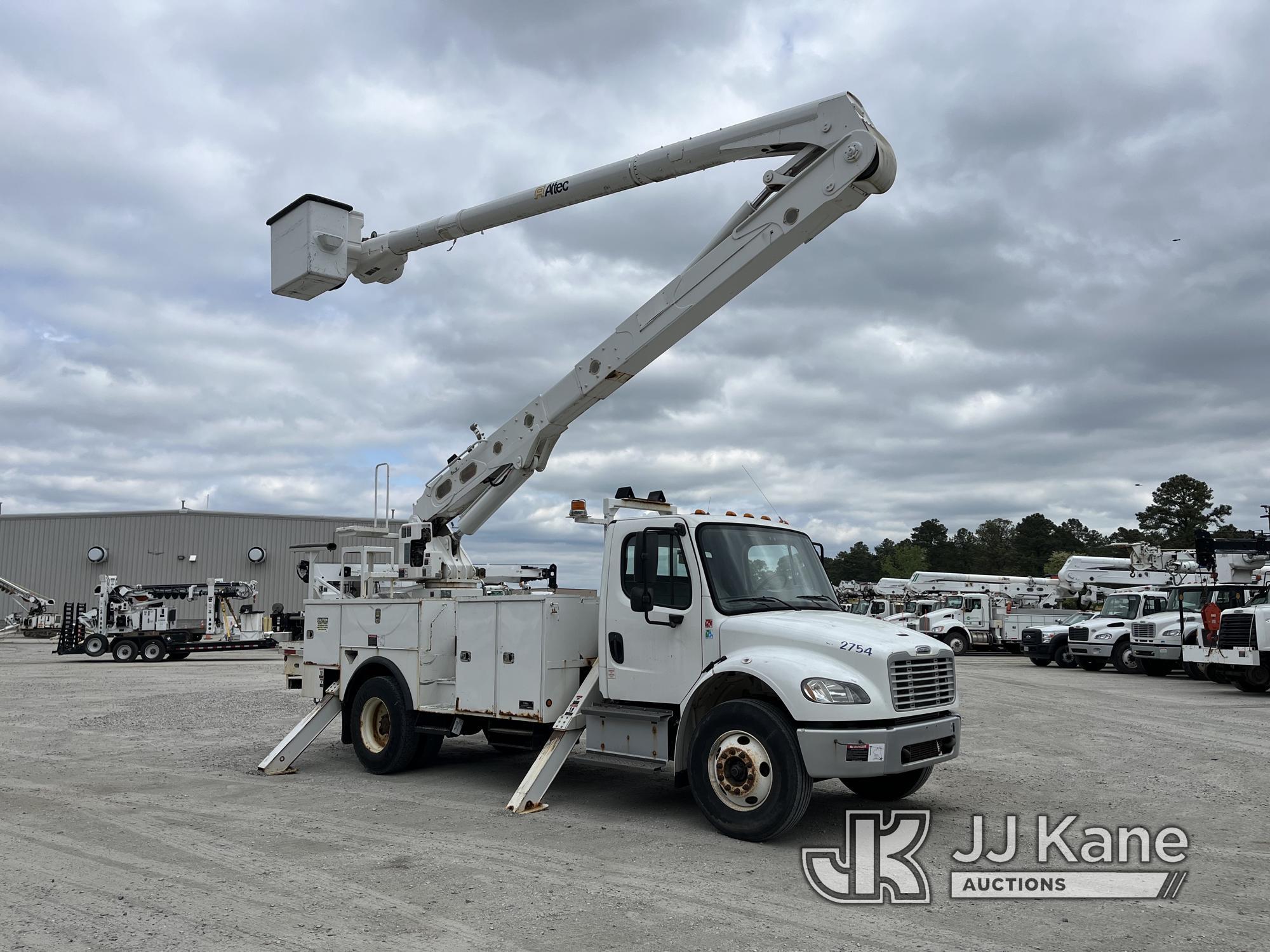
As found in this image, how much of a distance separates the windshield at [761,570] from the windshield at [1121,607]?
21.9 m

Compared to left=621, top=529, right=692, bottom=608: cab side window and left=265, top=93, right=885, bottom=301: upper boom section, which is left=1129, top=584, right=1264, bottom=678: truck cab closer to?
left=265, top=93, right=885, bottom=301: upper boom section

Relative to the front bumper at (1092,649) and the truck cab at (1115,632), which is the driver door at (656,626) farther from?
the front bumper at (1092,649)

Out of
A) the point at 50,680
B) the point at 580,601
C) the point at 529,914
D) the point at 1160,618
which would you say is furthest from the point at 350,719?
the point at 1160,618

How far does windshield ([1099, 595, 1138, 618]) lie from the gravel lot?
47.6 ft

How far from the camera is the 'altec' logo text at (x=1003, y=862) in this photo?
19.6 feet

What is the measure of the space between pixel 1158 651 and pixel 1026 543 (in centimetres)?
8940

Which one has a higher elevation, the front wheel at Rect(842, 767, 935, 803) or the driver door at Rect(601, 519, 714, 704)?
the driver door at Rect(601, 519, 714, 704)

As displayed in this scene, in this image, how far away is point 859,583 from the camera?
48.0 meters

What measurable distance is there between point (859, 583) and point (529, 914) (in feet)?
145

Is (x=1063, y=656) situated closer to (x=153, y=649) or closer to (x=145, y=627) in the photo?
(x=153, y=649)

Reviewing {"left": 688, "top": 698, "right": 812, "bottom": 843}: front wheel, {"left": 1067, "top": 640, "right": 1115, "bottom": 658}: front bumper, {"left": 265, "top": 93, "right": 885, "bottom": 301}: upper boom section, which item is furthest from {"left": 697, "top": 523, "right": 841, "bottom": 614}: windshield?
{"left": 1067, "top": 640, "right": 1115, "bottom": 658}: front bumper

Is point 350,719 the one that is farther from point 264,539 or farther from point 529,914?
point 264,539

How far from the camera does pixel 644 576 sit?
8031mm

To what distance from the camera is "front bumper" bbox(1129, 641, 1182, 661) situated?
961 inches
